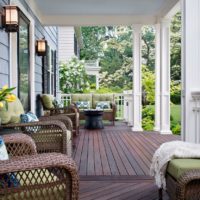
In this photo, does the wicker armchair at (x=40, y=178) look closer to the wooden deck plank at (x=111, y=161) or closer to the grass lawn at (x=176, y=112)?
the wooden deck plank at (x=111, y=161)

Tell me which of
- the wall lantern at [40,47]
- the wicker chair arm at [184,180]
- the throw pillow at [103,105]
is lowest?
the wicker chair arm at [184,180]

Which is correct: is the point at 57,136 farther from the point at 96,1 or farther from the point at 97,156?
the point at 96,1

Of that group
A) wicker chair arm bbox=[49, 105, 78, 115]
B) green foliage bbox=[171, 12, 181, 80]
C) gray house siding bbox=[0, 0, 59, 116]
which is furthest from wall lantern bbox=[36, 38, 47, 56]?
green foliage bbox=[171, 12, 181, 80]

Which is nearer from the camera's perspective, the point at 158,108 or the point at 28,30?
the point at 28,30

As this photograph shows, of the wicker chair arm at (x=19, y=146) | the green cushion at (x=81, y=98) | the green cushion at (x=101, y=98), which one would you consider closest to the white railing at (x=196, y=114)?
the wicker chair arm at (x=19, y=146)

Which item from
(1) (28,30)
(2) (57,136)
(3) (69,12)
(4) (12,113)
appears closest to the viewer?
(2) (57,136)

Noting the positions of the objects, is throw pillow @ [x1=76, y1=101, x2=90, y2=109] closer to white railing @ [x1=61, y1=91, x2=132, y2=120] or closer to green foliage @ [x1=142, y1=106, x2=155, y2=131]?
white railing @ [x1=61, y1=91, x2=132, y2=120]

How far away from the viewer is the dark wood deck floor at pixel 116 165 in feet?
11.7

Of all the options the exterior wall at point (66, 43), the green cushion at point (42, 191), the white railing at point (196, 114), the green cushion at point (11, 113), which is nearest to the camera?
the green cushion at point (42, 191)

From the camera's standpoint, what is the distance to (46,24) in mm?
8664

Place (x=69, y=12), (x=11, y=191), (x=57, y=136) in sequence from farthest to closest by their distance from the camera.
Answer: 1. (x=69, y=12)
2. (x=57, y=136)
3. (x=11, y=191)

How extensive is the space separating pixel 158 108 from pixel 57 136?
5.26m

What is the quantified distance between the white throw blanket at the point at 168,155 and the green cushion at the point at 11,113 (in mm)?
1736

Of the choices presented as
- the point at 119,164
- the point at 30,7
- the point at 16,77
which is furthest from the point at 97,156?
the point at 30,7
